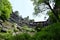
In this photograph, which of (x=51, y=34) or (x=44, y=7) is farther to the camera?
(x=44, y=7)

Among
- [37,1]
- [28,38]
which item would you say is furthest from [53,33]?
[37,1]

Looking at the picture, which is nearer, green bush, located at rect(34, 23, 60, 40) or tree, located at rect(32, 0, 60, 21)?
green bush, located at rect(34, 23, 60, 40)

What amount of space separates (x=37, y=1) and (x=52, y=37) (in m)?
25.4

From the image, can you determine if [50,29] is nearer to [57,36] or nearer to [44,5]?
[57,36]

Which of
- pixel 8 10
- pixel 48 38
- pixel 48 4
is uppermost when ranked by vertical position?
pixel 8 10

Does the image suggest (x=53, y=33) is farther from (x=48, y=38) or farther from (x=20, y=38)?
(x=20, y=38)

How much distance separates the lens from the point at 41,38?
10.5 m

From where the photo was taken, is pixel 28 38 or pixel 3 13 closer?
pixel 28 38

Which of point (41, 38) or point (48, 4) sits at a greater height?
point (48, 4)

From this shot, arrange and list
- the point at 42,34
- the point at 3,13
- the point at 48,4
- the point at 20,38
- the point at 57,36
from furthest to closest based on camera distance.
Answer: the point at 3,13 < the point at 48,4 < the point at 20,38 < the point at 42,34 < the point at 57,36

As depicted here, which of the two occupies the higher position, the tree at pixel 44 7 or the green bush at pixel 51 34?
the tree at pixel 44 7

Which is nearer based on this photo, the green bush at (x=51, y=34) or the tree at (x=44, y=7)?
the green bush at (x=51, y=34)

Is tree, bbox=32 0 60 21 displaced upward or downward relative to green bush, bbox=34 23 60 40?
upward

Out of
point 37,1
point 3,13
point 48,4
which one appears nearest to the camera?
point 48,4
